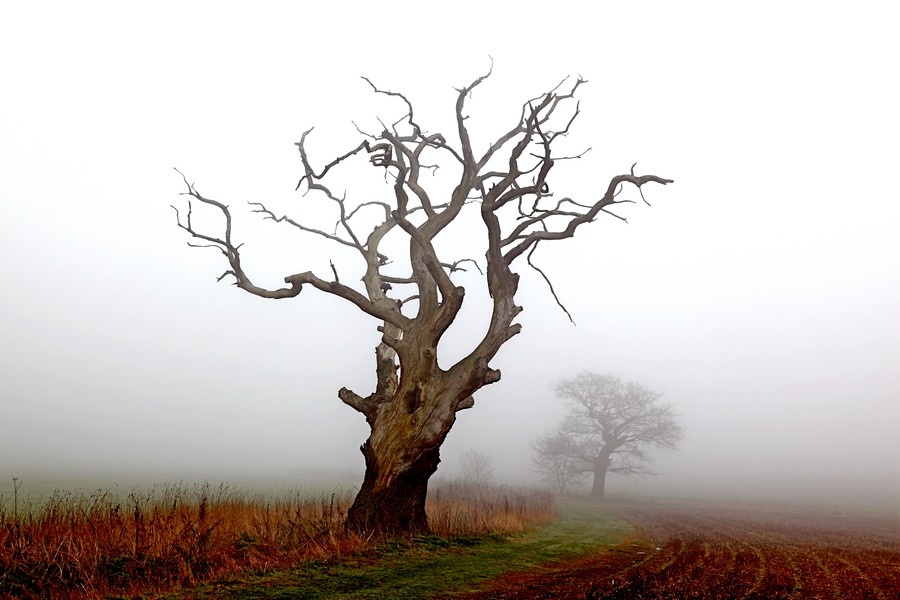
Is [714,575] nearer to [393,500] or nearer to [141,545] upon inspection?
[393,500]

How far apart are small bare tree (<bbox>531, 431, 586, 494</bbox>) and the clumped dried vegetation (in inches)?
1523

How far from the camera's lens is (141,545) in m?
6.72

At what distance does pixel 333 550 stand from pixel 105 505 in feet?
12.0

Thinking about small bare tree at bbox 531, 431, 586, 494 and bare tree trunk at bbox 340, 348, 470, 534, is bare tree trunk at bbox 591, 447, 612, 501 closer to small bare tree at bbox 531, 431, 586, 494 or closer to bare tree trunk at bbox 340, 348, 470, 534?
small bare tree at bbox 531, 431, 586, 494

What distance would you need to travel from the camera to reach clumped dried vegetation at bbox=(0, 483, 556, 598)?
570 cm

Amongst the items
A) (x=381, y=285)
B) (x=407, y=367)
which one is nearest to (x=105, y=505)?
(x=407, y=367)

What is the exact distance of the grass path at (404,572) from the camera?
592 cm

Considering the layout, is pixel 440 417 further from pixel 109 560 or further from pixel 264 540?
pixel 109 560

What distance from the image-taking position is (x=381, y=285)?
1403cm

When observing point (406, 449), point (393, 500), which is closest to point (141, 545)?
point (393, 500)

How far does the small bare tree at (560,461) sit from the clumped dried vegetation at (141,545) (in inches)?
1523

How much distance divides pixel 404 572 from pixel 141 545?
Answer: 3.35 m

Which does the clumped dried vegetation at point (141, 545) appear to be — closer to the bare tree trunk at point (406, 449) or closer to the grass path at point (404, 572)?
the grass path at point (404, 572)

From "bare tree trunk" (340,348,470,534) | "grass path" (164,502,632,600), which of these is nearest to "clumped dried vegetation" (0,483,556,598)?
"grass path" (164,502,632,600)
